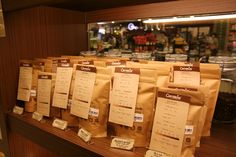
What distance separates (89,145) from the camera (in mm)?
786

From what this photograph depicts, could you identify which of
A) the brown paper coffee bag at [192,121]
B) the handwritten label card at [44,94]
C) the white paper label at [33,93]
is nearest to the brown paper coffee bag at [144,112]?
the brown paper coffee bag at [192,121]

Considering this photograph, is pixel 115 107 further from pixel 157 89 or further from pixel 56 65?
pixel 56 65

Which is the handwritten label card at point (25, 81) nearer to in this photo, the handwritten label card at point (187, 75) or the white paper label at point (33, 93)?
the white paper label at point (33, 93)

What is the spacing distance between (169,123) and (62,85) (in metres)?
0.55

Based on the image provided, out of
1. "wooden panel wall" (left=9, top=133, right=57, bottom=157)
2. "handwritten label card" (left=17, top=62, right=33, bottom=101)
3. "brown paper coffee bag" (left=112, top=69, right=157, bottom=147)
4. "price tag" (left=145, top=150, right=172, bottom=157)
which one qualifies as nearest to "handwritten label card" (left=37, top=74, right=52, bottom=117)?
"handwritten label card" (left=17, top=62, right=33, bottom=101)

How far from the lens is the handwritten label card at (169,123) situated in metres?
0.64

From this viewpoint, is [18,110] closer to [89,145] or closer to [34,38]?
[34,38]

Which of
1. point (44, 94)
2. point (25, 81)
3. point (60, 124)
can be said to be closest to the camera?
point (60, 124)

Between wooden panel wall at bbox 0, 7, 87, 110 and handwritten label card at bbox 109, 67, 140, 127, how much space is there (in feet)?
2.33

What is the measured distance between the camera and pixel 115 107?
0.80m

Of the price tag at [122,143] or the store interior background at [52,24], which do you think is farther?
the store interior background at [52,24]

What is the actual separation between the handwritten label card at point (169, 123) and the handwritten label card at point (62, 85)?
0.46 metres

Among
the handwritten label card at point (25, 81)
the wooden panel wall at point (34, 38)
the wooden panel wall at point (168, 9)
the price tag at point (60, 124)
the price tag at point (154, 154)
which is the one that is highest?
the wooden panel wall at point (168, 9)

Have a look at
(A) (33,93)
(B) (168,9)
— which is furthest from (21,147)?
(B) (168,9)
